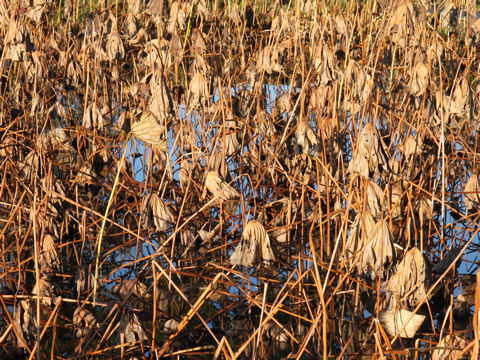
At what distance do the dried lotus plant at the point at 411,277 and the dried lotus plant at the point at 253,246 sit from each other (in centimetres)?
26

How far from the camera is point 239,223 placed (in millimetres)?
1854

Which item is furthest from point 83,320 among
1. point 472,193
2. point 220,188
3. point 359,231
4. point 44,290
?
point 472,193

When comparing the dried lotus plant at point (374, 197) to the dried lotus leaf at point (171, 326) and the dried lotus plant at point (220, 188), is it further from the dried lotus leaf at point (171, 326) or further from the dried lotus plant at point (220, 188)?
the dried lotus leaf at point (171, 326)

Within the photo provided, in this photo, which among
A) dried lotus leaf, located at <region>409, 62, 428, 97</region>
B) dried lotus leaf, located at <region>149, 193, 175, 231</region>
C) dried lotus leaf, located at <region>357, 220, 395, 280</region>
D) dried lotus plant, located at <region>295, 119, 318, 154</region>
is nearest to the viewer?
dried lotus leaf, located at <region>357, 220, 395, 280</region>

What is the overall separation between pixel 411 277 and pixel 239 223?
2.28 feet

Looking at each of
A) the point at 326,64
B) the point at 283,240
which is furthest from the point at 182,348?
the point at 326,64

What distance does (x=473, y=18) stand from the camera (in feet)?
8.08

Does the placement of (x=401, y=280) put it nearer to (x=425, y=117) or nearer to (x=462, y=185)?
(x=425, y=117)

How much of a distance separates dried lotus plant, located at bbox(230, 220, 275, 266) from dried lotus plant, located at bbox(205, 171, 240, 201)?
0.25 meters

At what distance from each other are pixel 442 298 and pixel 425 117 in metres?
0.52

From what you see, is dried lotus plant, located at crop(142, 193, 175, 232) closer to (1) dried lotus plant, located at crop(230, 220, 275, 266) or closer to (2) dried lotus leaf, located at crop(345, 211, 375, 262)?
(1) dried lotus plant, located at crop(230, 220, 275, 266)

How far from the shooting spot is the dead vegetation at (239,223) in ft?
4.24

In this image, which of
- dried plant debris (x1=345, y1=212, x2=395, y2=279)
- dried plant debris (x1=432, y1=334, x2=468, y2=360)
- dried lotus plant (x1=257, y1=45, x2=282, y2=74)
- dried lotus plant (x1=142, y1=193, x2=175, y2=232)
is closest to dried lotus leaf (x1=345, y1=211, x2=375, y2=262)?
dried plant debris (x1=345, y1=212, x2=395, y2=279)

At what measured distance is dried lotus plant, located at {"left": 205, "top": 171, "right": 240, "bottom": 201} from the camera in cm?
150
